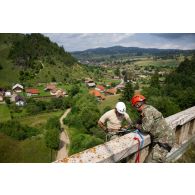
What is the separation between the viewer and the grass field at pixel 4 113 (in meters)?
47.1

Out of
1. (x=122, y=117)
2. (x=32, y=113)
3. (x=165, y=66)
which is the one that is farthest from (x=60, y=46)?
(x=122, y=117)

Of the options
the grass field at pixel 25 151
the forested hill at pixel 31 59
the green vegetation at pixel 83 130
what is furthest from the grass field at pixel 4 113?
the green vegetation at pixel 83 130

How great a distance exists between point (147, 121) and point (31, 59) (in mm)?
69930

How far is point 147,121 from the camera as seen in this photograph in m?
2.50

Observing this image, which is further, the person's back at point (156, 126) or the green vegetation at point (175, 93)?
the green vegetation at point (175, 93)

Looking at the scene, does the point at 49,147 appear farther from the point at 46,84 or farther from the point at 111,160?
the point at 46,84

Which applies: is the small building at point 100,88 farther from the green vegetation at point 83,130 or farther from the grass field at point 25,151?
the grass field at point 25,151

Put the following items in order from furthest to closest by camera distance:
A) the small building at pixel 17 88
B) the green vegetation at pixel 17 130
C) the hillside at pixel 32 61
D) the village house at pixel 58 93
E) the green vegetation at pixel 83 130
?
the hillside at pixel 32 61
the village house at pixel 58 93
the small building at pixel 17 88
the green vegetation at pixel 17 130
the green vegetation at pixel 83 130

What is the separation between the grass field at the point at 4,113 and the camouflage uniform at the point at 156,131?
46.7 metres

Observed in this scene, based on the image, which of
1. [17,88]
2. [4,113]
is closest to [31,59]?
[17,88]

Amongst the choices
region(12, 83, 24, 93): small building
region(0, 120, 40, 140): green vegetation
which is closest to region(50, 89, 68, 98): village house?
region(12, 83, 24, 93): small building

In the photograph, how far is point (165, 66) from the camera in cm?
6869

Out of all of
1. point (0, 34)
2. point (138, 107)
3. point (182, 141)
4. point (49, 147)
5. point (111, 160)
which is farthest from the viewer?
point (0, 34)
